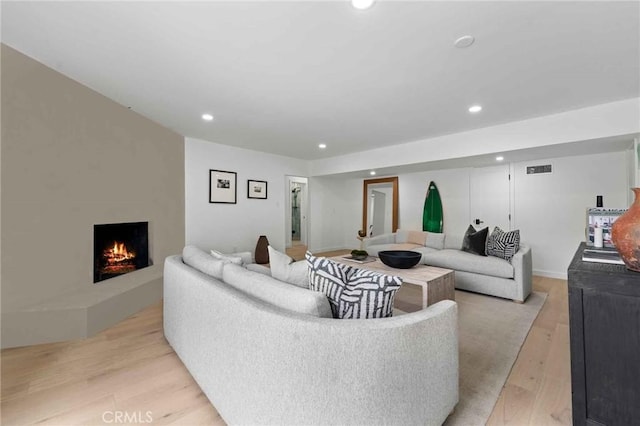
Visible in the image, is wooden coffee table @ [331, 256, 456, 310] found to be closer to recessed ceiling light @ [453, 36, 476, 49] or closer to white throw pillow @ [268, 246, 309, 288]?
white throw pillow @ [268, 246, 309, 288]

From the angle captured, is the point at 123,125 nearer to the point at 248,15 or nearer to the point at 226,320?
the point at 248,15

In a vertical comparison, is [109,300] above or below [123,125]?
below

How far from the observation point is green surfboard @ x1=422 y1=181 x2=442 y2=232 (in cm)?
566

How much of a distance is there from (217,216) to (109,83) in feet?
9.03

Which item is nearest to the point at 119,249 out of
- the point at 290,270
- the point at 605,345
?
the point at 290,270

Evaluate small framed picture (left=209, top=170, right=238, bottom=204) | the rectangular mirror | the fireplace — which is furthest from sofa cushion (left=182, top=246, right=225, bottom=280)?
the rectangular mirror

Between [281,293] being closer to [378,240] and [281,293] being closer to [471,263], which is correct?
[471,263]

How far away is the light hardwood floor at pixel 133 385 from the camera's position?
1442 mm

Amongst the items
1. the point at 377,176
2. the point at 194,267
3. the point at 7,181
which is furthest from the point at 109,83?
the point at 377,176

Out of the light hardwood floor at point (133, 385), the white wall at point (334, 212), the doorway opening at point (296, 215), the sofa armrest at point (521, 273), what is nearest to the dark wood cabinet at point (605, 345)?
the light hardwood floor at point (133, 385)

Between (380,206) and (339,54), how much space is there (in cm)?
513

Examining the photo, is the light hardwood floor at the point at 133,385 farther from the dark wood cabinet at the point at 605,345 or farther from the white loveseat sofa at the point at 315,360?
the dark wood cabinet at the point at 605,345

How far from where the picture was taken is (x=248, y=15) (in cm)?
161

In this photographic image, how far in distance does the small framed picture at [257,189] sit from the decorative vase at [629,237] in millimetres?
5104
